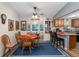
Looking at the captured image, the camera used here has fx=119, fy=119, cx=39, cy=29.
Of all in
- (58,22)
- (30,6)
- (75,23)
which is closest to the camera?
(30,6)

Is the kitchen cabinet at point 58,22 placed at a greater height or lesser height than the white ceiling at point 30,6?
lesser

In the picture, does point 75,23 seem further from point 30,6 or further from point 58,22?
point 30,6

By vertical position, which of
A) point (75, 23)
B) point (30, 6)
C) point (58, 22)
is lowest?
point (75, 23)

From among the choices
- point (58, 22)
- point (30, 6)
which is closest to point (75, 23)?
point (58, 22)

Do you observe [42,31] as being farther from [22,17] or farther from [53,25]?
[22,17]

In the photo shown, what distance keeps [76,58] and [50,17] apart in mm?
5488

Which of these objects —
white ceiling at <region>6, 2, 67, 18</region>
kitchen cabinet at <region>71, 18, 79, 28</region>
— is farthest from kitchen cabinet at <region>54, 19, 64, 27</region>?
white ceiling at <region>6, 2, 67, 18</region>

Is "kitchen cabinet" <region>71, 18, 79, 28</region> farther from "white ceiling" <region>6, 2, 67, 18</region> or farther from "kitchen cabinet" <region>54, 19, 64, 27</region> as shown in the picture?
"white ceiling" <region>6, 2, 67, 18</region>

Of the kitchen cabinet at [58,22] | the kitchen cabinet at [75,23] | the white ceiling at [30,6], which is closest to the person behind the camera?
the white ceiling at [30,6]

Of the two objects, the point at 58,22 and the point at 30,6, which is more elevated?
the point at 30,6

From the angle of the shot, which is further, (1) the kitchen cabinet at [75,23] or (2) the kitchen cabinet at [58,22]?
(2) the kitchen cabinet at [58,22]

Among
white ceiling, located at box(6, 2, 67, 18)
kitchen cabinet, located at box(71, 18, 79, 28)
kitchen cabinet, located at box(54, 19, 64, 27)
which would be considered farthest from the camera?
kitchen cabinet, located at box(54, 19, 64, 27)

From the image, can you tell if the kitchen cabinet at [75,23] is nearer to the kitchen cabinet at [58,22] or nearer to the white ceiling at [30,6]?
the kitchen cabinet at [58,22]

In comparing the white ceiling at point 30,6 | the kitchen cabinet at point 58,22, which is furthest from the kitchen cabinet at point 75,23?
the white ceiling at point 30,6
